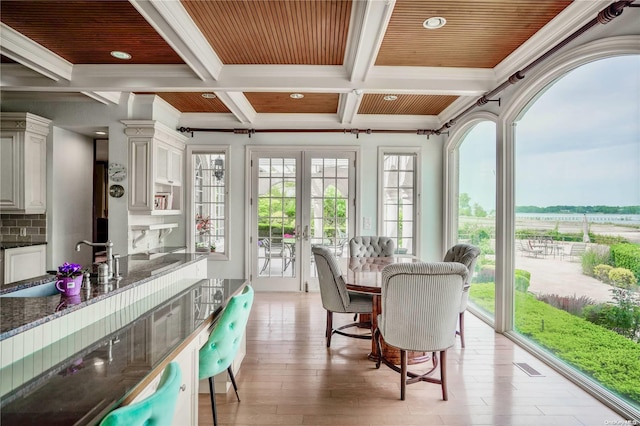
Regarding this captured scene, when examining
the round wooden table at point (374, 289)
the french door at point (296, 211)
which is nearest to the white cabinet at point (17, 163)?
the french door at point (296, 211)

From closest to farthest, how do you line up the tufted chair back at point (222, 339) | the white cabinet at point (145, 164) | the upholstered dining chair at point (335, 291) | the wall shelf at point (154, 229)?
1. the tufted chair back at point (222, 339)
2. the upholstered dining chair at point (335, 291)
3. the white cabinet at point (145, 164)
4. the wall shelf at point (154, 229)

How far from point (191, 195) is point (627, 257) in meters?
A: 5.21

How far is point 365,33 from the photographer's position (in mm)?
2660

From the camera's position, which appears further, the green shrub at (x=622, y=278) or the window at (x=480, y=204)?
the window at (x=480, y=204)

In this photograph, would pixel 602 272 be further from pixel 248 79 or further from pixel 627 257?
pixel 248 79

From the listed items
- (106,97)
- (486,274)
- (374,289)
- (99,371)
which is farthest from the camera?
(486,274)

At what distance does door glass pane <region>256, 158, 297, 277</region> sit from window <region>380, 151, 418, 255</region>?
5.02 ft

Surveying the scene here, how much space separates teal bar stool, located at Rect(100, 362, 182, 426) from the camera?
88 centimetres

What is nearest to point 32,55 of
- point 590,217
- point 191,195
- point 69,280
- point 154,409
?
point 69,280

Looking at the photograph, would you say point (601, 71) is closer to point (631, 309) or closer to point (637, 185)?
point (637, 185)

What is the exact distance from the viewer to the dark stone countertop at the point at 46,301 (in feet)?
4.44

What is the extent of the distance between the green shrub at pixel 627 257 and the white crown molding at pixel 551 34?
5.33 ft

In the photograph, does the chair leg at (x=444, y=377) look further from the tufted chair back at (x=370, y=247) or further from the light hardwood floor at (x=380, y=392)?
the tufted chair back at (x=370, y=247)

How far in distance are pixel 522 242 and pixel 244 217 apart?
3863mm
